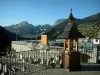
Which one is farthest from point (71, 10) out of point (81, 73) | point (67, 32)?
point (81, 73)

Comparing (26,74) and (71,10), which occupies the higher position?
(71,10)

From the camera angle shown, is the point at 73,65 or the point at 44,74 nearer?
the point at 44,74

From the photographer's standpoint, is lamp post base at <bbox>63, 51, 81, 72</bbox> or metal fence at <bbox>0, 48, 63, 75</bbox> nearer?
lamp post base at <bbox>63, 51, 81, 72</bbox>

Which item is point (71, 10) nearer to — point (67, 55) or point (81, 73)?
point (67, 55)

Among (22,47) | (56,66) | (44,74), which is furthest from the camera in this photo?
(22,47)

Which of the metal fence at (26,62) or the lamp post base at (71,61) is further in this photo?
the metal fence at (26,62)

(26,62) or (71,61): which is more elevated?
(71,61)

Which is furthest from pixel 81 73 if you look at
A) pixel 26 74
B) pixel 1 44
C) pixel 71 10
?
pixel 1 44

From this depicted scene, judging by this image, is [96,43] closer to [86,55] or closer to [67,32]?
[86,55]

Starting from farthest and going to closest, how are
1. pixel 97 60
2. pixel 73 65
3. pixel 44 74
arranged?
pixel 97 60 → pixel 73 65 → pixel 44 74

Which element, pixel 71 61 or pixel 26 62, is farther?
pixel 26 62

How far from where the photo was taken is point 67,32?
15617 millimetres

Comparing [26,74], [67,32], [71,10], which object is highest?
[71,10]

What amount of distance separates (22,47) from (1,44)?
30.0 metres
